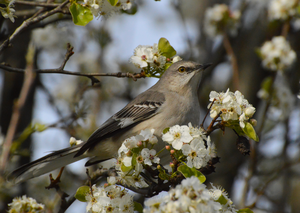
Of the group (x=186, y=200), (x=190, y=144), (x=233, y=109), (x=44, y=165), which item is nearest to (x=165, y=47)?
(x=233, y=109)

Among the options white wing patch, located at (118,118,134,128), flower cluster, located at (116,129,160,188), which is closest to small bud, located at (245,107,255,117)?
flower cluster, located at (116,129,160,188)

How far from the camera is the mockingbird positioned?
13.9 ft

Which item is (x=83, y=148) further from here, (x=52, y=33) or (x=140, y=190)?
(x=52, y=33)

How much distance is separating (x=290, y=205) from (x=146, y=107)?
178 inches

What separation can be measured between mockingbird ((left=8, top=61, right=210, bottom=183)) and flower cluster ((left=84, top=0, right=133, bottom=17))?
1.55m

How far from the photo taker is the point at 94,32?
7.12 metres

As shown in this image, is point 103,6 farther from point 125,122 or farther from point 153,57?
point 125,122

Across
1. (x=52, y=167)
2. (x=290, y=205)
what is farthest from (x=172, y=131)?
(x=290, y=205)

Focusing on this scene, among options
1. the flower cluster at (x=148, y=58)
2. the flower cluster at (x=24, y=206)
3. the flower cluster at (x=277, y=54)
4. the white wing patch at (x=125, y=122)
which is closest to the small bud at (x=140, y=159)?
the flower cluster at (x=24, y=206)

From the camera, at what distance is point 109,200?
266cm

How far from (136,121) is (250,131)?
7.23ft

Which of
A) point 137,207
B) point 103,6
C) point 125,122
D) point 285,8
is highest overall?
point 285,8

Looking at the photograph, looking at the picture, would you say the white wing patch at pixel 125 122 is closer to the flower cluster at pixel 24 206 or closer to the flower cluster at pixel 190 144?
the flower cluster at pixel 24 206

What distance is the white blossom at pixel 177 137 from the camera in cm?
241
